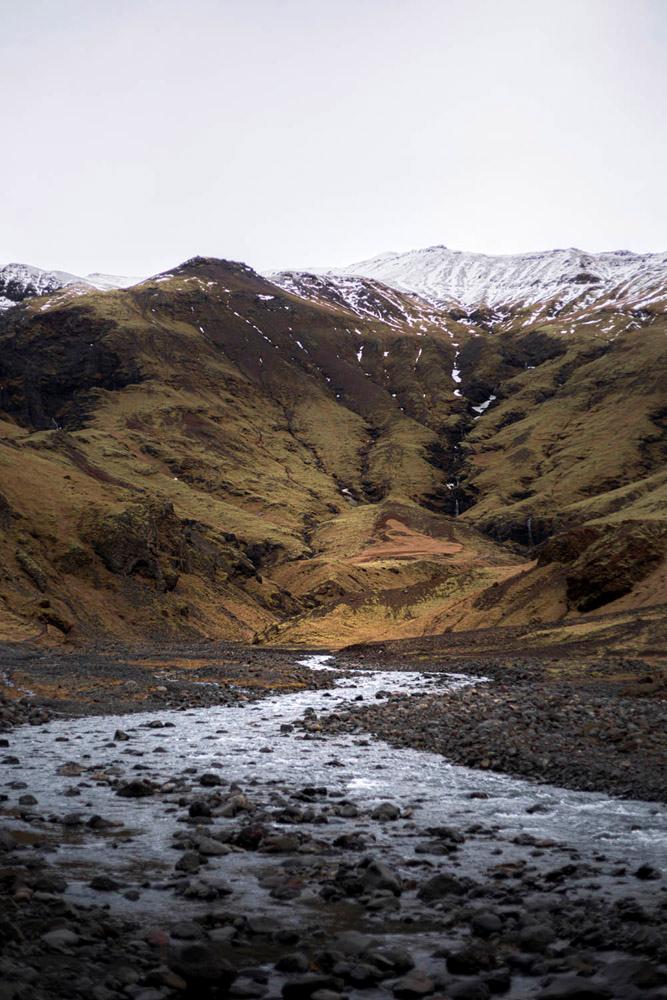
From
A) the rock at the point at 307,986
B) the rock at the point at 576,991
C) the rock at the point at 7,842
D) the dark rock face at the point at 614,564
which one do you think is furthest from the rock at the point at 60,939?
the dark rock face at the point at 614,564

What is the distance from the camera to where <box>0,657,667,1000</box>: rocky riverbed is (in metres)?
9.49

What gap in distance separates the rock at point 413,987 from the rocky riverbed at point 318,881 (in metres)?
0.02

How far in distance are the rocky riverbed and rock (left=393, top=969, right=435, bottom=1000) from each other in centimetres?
2

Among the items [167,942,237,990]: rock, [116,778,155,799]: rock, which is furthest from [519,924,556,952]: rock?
[116,778,155,799]: rock

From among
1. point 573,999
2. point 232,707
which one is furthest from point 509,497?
point 573,999

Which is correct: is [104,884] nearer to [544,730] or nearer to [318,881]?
[318,881]

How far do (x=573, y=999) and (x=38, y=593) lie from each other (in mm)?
72971

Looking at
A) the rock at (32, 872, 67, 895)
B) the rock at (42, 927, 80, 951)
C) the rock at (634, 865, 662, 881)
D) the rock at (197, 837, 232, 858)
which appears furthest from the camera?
the rock at (197, 837, 232, 858)

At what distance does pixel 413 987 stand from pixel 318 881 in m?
4.55

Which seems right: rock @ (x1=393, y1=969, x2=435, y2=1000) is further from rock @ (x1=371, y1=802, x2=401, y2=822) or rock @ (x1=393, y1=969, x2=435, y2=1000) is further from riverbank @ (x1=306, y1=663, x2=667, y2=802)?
riverbank @ (x1=306, y1=663, x2=667, y2=802)

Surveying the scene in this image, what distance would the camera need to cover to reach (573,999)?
889 centimetres

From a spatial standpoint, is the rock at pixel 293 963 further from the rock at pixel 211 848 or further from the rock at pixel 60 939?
the rock at pixel 211 848

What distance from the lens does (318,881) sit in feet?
44.4

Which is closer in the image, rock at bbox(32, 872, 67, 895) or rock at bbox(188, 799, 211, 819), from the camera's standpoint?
rock at bbox(32, 872, 67, 895)
